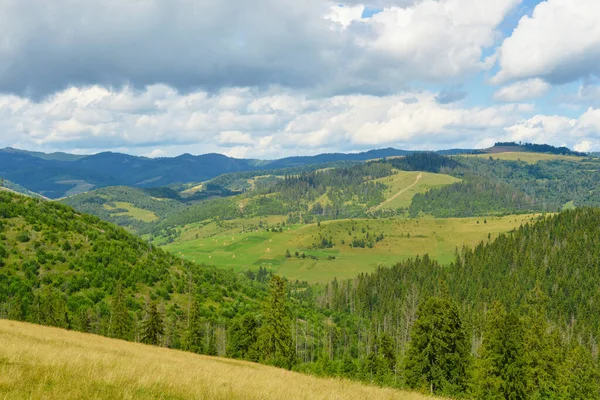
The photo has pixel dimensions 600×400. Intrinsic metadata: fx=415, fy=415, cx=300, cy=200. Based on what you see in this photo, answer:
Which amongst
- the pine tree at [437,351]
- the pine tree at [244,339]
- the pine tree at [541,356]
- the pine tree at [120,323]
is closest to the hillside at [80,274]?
the pine tree at [120,323]

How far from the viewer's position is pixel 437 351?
2320 inches

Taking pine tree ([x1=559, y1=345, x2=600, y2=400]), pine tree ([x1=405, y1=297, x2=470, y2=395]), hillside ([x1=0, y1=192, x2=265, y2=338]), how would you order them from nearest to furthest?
pine tree ([x1=405, y1=297, x2=470, y2=395])
pine tree ([x1=559, y1=345, x2=600, y2=400])
hillside ([x1=0, y1=192, x2=265, y2=338])

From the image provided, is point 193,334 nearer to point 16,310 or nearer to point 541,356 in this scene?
point 16,310

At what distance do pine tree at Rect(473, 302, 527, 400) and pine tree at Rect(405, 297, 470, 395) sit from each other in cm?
250

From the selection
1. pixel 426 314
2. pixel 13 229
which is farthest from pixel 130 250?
pixel 426 314

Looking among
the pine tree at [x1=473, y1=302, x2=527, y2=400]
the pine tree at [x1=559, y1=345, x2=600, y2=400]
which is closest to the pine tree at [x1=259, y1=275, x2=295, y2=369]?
the pine tree at [x1=473, y1=302, x2=527, y2=400]

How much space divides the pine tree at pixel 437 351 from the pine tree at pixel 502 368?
2.50m

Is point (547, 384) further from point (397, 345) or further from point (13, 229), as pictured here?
point (13, 229)

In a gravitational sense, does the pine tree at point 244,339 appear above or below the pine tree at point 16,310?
below

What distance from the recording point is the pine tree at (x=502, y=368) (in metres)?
57.9

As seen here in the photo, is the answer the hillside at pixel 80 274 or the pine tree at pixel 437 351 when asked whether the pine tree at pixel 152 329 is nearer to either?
the hillside at pixel 80 274

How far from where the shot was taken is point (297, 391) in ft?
56.7

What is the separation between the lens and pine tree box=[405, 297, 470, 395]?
191 feet

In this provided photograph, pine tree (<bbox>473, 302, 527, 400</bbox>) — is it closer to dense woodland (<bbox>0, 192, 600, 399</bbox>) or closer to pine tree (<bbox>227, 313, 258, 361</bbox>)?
dense woodland (<bbox>0, 192, 600, 399</bbox>)
